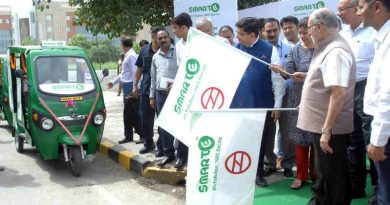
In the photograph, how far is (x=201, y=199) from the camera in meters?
3.36

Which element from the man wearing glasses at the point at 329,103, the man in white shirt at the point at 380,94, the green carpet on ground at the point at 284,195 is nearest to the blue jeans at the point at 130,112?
the green carpet on ground at the point at 284,195

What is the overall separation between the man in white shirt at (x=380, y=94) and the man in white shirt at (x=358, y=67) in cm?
97

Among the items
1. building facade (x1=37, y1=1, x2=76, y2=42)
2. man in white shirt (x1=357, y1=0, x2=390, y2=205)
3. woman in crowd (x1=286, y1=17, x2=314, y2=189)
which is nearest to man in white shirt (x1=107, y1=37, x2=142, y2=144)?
woman in crowd (x1=286, y1=17, x2=314, y2=189)

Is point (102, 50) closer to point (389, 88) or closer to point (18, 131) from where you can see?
point (18, 131)

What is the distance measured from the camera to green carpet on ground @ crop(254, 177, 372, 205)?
414 centimetres

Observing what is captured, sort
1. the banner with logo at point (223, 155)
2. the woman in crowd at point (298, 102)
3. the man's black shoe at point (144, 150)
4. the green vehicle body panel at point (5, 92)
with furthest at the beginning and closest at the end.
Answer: the green vehicle body panel at point (5, 92)
the man's black shoe at point (144, 150)
the woman in crowd at point (298, 102)
the banner with logo at point (223, 155)

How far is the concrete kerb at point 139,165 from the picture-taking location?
→ 5.39 metres

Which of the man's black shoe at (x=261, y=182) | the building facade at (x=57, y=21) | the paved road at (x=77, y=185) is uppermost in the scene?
the building facade at (x=57, y=21)

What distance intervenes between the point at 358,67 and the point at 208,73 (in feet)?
4.30

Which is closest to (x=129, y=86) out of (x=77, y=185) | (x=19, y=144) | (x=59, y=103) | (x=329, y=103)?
(x=59, y=103)

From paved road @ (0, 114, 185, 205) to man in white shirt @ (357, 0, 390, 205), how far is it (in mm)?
2647

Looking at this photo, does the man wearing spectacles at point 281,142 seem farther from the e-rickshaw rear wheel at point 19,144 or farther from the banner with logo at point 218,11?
the e-rickshaw rear wheel at point 19,144

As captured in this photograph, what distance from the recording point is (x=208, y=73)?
3842mm

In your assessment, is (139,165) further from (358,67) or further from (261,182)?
(358,67)
